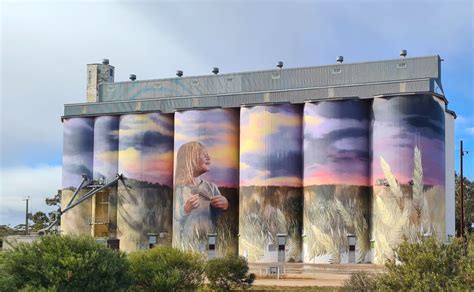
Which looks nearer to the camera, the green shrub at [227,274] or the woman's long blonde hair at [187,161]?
the green shrub at [227,274]

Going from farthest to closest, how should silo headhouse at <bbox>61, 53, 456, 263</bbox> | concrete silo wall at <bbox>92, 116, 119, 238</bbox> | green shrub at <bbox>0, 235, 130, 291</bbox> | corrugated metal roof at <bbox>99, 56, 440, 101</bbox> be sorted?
concrete silo wall at <bbox>92, 116, 119, 238</bbox> → corrugated metal roof at <bbox>99, 56, 440, 101</bbox> → silo headhouse at <bbox>61, 53, 456, 263</bbox> → green shrub at <bbox>0, 235, 130, 291</bbox>

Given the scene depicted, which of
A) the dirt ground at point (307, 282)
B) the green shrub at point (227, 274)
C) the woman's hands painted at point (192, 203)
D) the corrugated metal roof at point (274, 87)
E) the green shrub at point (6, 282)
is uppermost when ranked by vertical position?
the corrugated metal roof at point (274, 87)

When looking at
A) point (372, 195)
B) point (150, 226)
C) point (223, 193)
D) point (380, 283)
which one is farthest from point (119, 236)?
point (380, 283)

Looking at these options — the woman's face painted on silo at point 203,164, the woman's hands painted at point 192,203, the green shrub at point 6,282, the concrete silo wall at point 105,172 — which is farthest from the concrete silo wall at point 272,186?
the green shrub at point 6,282

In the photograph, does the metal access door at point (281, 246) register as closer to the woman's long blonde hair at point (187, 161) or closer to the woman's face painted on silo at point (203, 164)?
the woman's face painted on silo at point (203, 164)

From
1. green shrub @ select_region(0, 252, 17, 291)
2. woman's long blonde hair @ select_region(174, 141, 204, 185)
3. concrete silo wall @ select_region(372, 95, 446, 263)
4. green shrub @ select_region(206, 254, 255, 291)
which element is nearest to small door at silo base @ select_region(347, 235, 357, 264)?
concrete silo wall @ select_region(372, 95, 446, 263)

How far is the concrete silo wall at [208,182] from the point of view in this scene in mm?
64000

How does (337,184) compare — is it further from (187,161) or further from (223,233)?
(187,161)

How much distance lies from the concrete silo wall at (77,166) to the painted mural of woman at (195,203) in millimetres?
11827

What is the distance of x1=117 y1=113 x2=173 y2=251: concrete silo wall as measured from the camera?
67000 millimetres

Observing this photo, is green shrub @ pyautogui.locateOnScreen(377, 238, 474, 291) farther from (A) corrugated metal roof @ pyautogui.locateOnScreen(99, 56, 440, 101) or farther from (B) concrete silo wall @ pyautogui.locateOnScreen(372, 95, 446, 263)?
(A) corrugated metal roof @ pyautogui.locateOnScreen(99, 56, 440, 101)

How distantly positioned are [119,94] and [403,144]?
3320 centimetres

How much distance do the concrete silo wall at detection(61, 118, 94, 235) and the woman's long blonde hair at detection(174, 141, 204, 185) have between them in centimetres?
1146

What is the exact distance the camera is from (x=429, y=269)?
22953 mm
